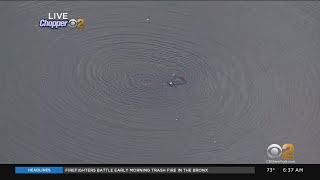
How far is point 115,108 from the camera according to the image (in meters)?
1.42

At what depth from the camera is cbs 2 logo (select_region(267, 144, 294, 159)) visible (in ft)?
4.57

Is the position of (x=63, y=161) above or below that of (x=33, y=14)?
below

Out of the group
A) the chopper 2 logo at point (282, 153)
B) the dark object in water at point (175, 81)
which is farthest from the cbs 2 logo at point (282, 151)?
the dark object in water at point (175, 81)

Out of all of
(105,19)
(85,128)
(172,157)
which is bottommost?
(172,157)

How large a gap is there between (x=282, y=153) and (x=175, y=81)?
1.38ft

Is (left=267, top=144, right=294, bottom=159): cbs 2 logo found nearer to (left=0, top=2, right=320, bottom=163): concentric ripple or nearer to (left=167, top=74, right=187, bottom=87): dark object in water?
(left=0, top=2, right=320, bottom=163): concentric ripple

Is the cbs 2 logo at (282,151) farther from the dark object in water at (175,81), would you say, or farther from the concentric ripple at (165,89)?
the dark object in water at (175,81)

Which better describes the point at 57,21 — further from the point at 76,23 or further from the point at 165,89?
the point at 165,89

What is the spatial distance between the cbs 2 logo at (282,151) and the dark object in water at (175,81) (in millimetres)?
362

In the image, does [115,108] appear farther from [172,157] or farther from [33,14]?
[33,14]

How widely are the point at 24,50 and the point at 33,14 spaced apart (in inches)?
4.8

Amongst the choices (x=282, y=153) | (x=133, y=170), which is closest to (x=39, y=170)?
(x=133, y=170)

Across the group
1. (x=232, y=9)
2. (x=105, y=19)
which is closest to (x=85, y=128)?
(x=105, y=19)

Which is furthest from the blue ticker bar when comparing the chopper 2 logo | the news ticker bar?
the chopper 2 logo
